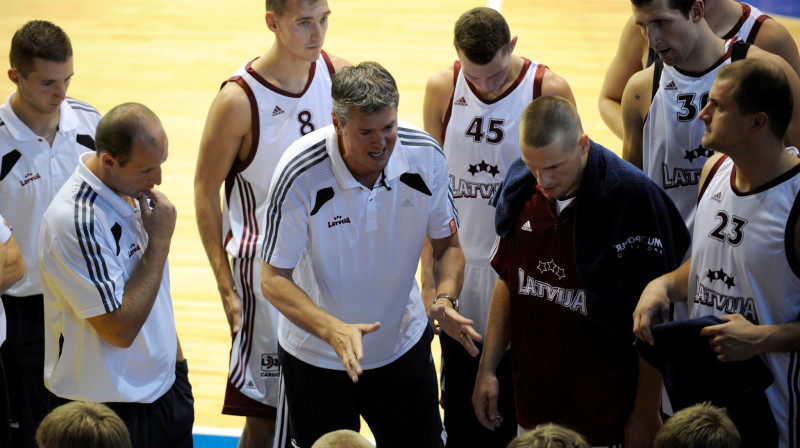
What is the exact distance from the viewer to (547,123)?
3494 millimetres

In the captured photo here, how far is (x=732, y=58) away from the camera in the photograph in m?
4.07

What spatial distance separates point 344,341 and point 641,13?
1.89m

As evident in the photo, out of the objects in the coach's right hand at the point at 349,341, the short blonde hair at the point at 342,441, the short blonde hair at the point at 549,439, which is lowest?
the short blonde hair at the point at 342,441

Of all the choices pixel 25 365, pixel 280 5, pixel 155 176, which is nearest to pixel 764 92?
pixel 280 5

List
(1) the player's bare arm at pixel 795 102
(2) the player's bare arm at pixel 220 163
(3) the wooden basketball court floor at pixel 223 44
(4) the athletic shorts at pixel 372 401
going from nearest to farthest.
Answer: (4) the athletic shorts at pixel 372 401 → (1) the player's bare arm at pixel 795 102 → (2) the player's bare arm at pixel 220 163 → (3) the wooden basketball court floor at pixel 223 44

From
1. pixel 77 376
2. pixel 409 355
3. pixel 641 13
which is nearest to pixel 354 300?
pixel 409 355

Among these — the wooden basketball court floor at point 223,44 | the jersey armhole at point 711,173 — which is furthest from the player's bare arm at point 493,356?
the wooden basketball court floor at point 223,44

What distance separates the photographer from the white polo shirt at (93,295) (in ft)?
11.9

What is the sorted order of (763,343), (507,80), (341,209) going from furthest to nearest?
(507,80), (341,209), (763,343)

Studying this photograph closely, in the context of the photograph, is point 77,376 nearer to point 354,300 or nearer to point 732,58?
point 354,300

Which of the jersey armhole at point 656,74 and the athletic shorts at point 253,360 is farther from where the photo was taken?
the athletic shorts at point 253,360

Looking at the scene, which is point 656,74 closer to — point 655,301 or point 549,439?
point 655,301

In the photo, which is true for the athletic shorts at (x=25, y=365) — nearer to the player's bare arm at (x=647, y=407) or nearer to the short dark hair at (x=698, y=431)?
the player's bare arm at (x=647, y=407)

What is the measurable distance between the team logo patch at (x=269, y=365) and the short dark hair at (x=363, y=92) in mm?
1474
